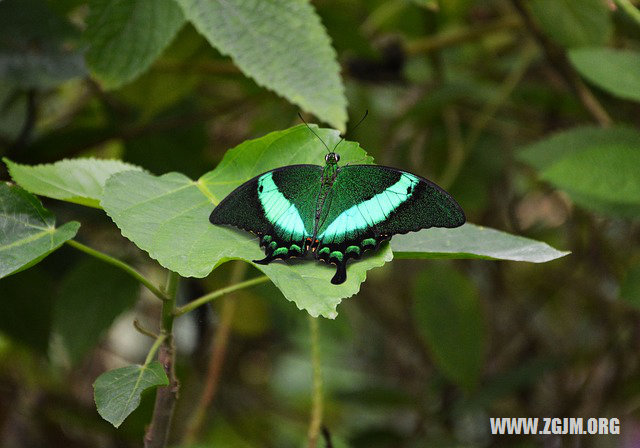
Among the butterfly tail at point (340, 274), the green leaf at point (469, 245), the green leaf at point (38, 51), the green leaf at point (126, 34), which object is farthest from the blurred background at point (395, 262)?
the butterfly tail at point (340, 274)

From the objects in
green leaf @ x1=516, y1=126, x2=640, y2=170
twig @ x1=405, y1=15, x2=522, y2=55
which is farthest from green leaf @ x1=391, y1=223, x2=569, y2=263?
twig @ x1=405, y1=15, x2=522, y2=55

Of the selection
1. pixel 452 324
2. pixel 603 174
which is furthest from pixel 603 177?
pixel 452 324

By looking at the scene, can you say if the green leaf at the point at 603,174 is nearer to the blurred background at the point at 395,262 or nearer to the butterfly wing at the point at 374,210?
the blurred background at the point at 395,262

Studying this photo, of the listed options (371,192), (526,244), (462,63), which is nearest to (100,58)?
(371,192)

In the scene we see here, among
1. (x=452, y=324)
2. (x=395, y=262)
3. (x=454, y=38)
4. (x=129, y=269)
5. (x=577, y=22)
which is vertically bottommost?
(x=395, y=262)

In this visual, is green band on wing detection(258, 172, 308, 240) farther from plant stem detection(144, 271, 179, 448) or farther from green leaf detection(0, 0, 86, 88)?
green leaf detection(0, 0, 86, 88)

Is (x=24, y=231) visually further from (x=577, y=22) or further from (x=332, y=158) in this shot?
(x=577, y=22)
